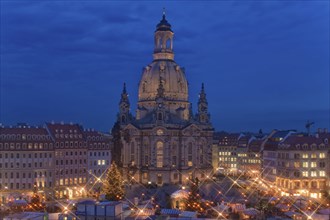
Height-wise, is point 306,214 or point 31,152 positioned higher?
point 31,152

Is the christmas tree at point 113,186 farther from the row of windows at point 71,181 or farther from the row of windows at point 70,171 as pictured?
the row of windows at point 71,181

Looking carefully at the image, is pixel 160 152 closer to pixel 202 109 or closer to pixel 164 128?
pixel 164 128

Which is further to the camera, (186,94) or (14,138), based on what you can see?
(186,94)

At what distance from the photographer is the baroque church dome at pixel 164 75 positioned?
133750 mm

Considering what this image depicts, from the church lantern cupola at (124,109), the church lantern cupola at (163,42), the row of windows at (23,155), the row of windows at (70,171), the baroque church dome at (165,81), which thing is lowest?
the row of windows at (70,171)

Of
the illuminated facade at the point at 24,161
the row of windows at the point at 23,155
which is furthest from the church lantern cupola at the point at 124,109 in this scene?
the row of windows at the point at 23,155

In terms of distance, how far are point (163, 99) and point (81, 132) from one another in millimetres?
22124

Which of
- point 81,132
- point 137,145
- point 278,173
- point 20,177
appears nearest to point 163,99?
point 137,145

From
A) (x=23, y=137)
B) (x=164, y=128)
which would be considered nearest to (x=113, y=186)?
(x=23, y=137)

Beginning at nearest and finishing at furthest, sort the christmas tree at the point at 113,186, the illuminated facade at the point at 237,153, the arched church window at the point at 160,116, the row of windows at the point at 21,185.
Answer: the christmas tree at the point at 113,186 < the row of windows at the point at 21,185 < the arched church window at the point at 160,116 < the illuminated facade at the point at 237,153

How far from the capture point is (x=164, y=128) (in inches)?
4867

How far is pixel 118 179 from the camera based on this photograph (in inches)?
3322

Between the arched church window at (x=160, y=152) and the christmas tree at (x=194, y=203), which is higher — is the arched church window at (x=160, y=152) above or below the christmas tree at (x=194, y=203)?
above

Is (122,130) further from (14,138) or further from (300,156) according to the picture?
(300,156)
